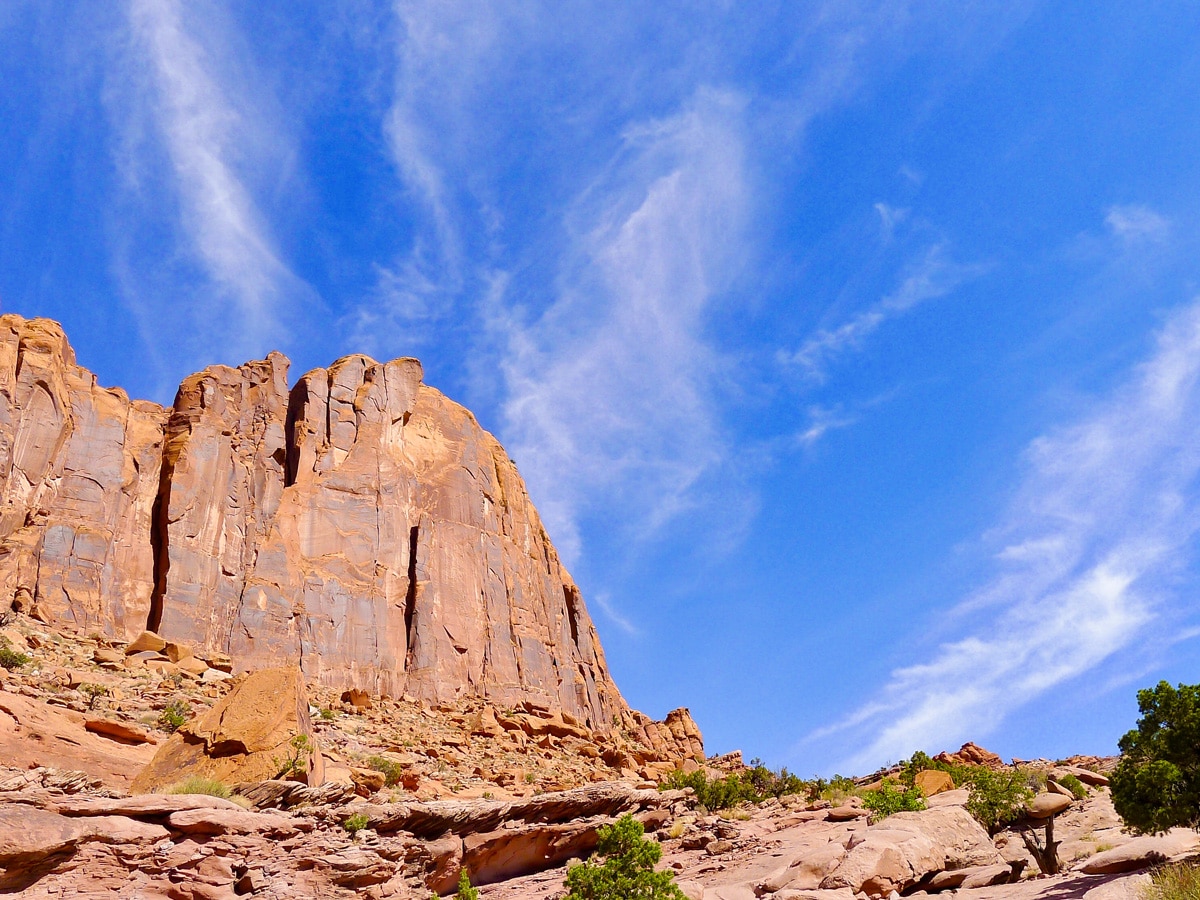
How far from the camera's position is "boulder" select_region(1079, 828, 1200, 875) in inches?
715

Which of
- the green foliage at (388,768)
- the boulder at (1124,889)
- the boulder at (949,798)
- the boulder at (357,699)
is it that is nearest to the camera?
the boulder at (1124,889)

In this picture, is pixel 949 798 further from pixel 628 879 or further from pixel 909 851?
pixel 628 879

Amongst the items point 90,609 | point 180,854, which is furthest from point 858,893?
point 90,609

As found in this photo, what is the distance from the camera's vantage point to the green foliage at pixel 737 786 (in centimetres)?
3494

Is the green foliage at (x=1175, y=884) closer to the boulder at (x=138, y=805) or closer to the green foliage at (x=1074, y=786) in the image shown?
the boulder at (x=138, y=805)

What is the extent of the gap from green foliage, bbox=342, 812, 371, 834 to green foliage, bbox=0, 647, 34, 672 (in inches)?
882

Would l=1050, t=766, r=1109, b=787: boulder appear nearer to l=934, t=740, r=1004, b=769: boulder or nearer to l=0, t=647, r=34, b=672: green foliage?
l=934, t=740, r=1004, b=769: boulder

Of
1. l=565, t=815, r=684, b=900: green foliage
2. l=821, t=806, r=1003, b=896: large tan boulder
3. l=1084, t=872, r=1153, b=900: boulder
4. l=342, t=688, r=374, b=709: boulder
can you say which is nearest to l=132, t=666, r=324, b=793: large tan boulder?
l=565, t=815, r=684, b=900: green foliage

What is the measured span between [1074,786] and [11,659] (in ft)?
131

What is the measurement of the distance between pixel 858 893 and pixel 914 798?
417 inches

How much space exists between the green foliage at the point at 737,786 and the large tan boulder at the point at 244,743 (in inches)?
746

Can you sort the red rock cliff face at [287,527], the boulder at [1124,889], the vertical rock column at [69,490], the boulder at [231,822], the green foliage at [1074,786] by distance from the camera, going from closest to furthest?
1. the boulder at [231,822]
2. the boulder at [1124,889]
3. the green foliage at [1074,786]
4. the vertical rock column at [69,490]
5. the red rock cliff face at [287,527]

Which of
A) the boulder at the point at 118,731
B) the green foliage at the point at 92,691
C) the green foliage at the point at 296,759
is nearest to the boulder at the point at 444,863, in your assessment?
the green foliage at the point at 296,759

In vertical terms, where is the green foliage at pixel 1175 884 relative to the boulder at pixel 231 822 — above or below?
below
